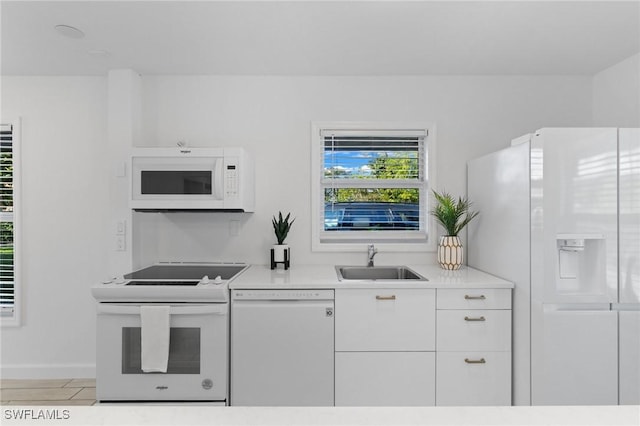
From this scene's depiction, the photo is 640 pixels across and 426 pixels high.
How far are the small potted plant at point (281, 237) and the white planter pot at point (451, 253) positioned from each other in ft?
3.72

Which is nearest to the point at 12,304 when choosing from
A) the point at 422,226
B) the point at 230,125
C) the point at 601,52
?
the point at 230,125

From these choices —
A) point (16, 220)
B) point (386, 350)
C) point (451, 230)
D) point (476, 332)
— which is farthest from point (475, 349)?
point (16, 220)

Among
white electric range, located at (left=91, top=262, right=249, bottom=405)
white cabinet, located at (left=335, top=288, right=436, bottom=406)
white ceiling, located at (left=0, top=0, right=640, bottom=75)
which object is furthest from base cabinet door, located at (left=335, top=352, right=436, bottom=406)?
white ceiling, located at (left=0, top=0, right=640, bottom=75)

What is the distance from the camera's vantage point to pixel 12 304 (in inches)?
123

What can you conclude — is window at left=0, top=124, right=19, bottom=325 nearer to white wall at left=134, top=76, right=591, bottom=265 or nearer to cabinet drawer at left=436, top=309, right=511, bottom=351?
white wall at left=134, top=76, right=591, bottom=265

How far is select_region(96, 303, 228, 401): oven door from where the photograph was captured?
7.41 feet

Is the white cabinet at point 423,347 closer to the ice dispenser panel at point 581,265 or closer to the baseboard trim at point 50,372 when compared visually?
the ice dispenser panel at point 581,265

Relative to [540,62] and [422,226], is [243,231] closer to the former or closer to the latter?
[422,226]

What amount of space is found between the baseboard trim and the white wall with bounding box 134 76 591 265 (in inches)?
42.3

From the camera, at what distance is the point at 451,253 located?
277cm

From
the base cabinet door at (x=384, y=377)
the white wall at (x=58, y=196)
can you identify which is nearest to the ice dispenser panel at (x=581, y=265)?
the base cabinet door at (x=384, y=377)

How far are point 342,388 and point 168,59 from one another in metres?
2.47

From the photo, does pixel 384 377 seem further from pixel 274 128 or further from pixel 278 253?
pixel 274 128
